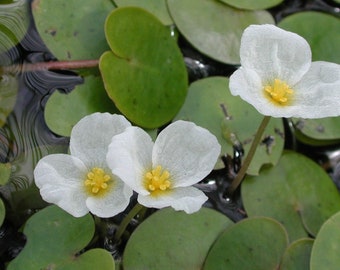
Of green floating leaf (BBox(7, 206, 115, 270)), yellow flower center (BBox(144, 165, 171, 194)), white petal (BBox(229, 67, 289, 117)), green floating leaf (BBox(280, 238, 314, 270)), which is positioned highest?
white petal (BBox(229, 67, 289, 117))

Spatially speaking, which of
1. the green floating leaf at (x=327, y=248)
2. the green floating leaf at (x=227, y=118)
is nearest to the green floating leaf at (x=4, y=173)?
the green floating leaf at (x=227, y=118)

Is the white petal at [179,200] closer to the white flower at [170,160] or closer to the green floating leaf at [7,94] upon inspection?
the white flower at [170,160]

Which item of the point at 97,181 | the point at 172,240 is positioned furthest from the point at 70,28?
the point at 172,240

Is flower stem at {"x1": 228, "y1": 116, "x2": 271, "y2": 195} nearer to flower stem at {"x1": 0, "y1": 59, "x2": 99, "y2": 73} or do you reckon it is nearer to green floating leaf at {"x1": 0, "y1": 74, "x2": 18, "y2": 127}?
flower stem at {"x1": 0, "y1": 59, "x2": 99, "y2": 73}

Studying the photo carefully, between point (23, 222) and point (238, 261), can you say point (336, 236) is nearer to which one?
point (238, 261)

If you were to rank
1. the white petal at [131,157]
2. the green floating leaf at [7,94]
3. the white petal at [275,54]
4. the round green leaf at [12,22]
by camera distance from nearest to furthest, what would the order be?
the white petal at [131,157] → the white petal at [275,54] → the green floating leaf at [7,94] → the round green leaf at [12,22]

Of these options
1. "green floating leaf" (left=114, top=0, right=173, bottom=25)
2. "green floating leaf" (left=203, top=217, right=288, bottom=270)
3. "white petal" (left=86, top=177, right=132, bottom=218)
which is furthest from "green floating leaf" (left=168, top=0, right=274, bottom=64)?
"white petal" (left=86, top=177, right=132, bottom=218)
